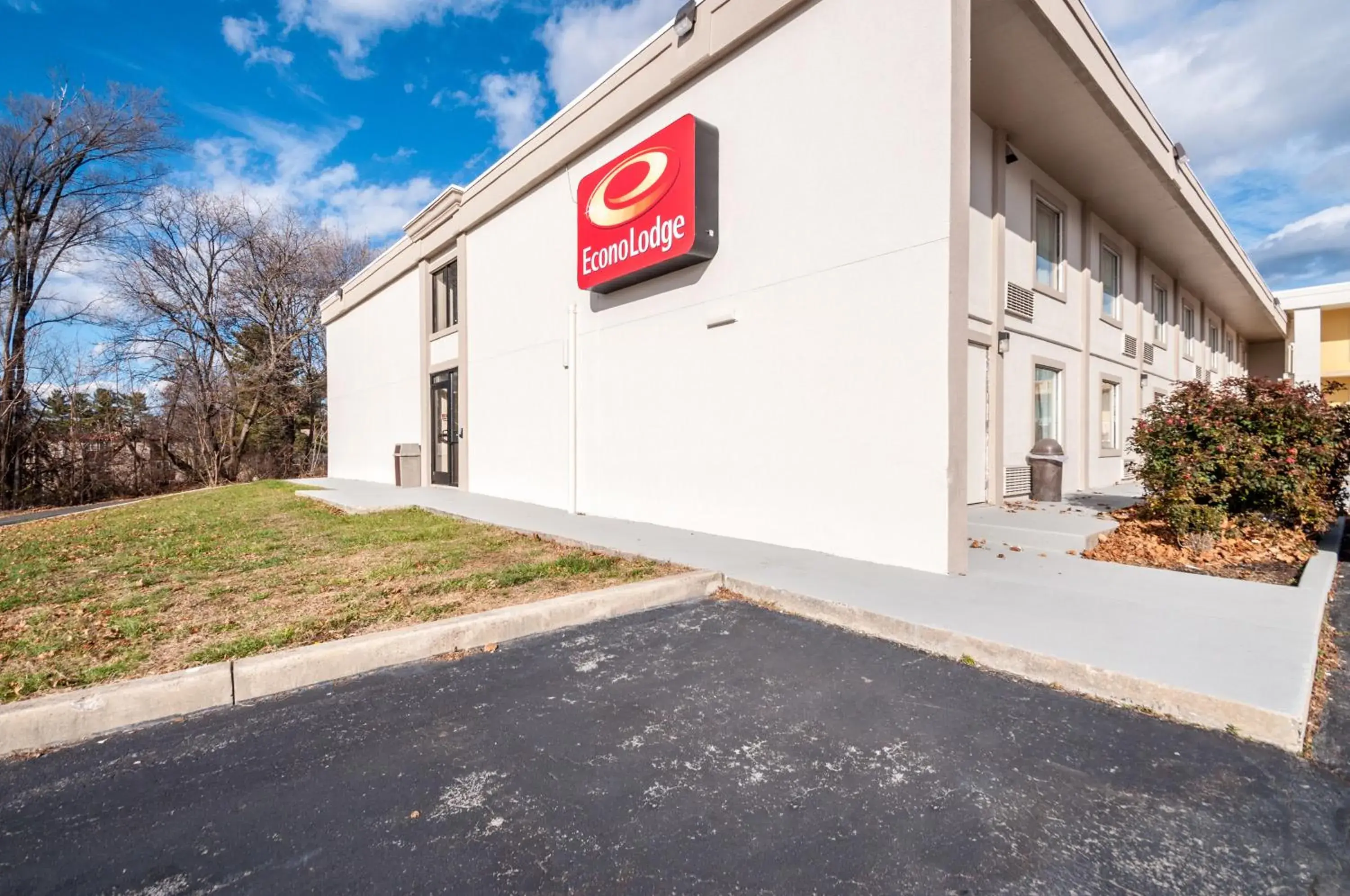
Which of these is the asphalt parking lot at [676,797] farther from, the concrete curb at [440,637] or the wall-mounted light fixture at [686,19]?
the wall-mounted light fixture at [686,19]

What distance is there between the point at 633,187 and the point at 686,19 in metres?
2.08

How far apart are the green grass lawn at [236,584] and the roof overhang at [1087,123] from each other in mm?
6977

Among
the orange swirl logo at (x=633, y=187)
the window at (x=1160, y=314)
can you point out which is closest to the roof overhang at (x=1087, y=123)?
the window at (x=1160, y=314)

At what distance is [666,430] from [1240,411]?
6284 mm

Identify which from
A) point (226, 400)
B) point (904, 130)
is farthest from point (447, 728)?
point (226, 400)

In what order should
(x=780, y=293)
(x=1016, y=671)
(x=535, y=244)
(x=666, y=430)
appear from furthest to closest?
(x=535, y=244) < (x=666, y=430) < (x=780, y=293) < (x=1016, y=671)

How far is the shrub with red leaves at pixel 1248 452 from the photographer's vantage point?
5.90m

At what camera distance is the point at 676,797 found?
2.26 m

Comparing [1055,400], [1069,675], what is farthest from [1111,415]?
[1069,675]

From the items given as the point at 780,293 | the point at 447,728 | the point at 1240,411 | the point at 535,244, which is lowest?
the point at 447,728

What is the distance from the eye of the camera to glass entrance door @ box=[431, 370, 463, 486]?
13.9 m

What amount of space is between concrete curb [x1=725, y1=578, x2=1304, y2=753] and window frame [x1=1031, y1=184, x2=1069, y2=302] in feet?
26.3

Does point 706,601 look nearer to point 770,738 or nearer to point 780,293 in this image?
point 770,738

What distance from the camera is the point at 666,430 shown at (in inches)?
325
